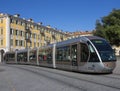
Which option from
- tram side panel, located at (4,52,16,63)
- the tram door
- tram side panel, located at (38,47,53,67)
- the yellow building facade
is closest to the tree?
tram side panel, located at (4,52,16,63)

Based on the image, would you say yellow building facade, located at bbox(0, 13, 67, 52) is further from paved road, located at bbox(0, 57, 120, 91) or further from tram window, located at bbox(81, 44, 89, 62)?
paved road, located at bbox(0, 57, 120, 91)

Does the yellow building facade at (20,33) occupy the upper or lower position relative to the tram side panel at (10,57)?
upper

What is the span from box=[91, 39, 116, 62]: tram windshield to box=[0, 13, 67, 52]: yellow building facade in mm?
60192

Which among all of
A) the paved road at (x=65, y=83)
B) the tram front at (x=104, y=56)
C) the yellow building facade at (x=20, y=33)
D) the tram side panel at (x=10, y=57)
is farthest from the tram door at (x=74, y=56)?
the yellow building facade at (x=20, y=33)

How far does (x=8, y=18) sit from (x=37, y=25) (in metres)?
20.3

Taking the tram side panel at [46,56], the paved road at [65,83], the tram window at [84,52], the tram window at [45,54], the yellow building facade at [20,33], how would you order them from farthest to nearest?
1. the yellow building facade at [20,33]
2. the tram window at [45,54]
3. the tram side panel at [46,56]
4. the tram window at [84,52]
5. the paved road at [65,83]

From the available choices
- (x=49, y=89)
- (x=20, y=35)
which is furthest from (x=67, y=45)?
(x=20, y=35)

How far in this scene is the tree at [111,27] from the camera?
63.2 metres

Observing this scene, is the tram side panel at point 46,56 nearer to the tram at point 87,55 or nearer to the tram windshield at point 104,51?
the tram at point 87,55

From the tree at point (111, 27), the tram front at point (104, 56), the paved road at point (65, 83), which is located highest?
the tree at point (111, 27)

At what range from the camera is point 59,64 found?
28234mm

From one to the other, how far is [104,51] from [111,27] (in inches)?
1704

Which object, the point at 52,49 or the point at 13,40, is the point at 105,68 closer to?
the point at 52,49

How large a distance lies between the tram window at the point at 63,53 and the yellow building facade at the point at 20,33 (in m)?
52.7
